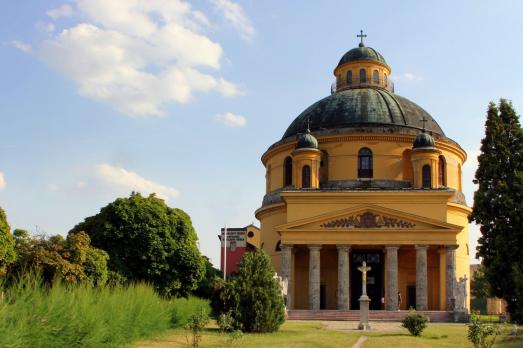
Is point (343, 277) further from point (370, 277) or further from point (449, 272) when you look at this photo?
point (449, 272)

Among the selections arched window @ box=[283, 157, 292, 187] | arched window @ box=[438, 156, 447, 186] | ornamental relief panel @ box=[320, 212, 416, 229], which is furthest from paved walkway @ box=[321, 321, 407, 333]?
arched window @ box=[283, 157, 292, 187]

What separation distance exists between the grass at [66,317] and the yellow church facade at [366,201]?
24.0 m

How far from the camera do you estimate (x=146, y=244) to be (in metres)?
38.7

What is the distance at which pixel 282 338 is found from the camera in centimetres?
2227

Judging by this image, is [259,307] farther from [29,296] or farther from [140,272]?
Answer: [140,272]

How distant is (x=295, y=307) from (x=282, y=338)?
893 inches

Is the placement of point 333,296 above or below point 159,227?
below

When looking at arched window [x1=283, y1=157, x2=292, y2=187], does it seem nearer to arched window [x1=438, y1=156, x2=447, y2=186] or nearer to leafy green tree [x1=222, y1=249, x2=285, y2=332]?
arched window [x1=438, y1=156, x2=447, y2=186]

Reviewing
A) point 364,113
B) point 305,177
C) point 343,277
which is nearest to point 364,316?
point 343,277

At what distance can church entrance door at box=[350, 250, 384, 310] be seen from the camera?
44156mm

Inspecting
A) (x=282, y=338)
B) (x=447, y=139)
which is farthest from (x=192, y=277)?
(x=447, y=139)

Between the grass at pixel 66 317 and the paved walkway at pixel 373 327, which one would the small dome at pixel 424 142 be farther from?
the grass at pixel 66 317

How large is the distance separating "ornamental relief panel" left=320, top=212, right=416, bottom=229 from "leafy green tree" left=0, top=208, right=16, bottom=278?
1996 cm

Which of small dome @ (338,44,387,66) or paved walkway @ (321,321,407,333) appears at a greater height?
small dome @ (338,44,387,66)
